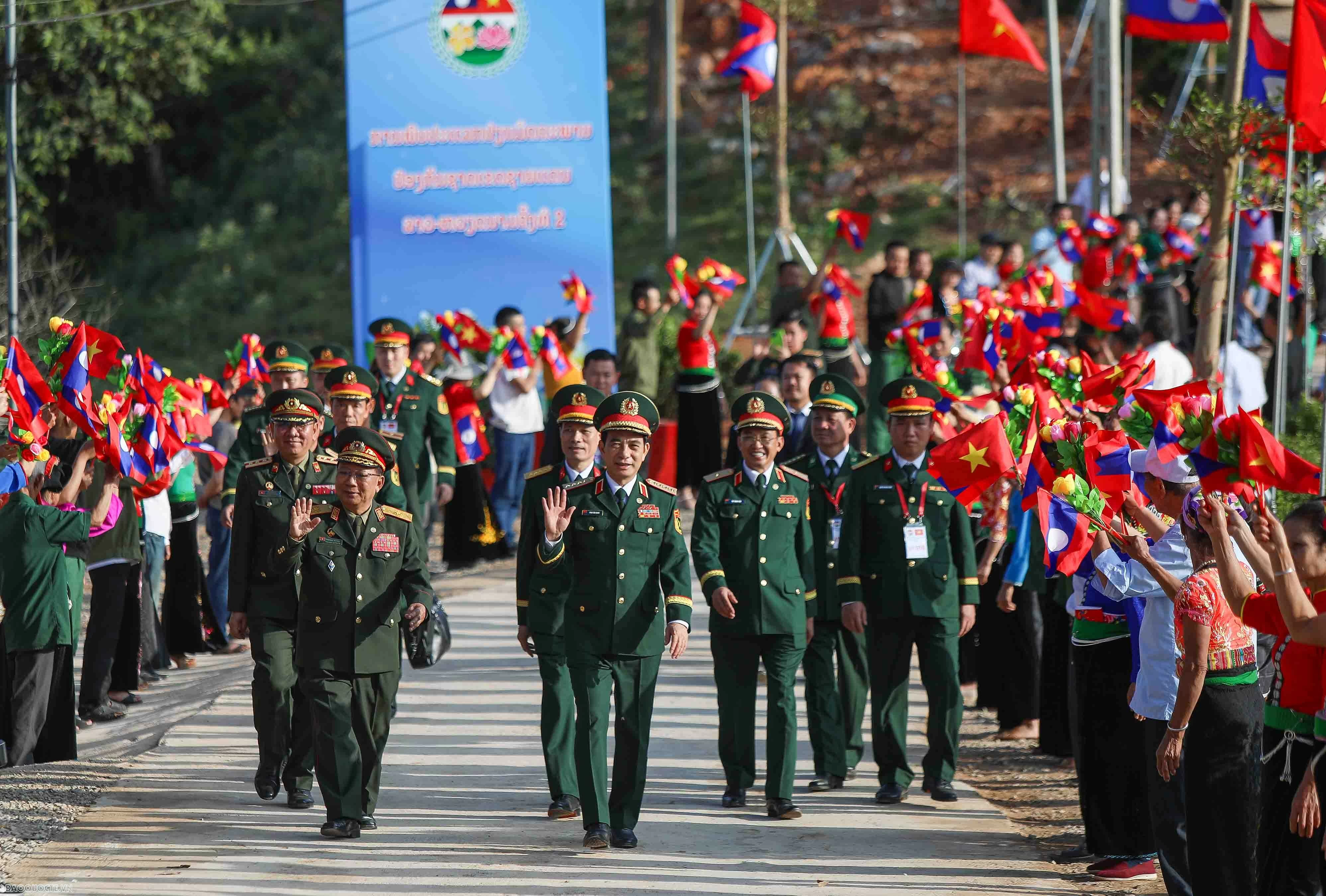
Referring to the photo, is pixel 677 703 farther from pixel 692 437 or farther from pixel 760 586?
pixel 692 437

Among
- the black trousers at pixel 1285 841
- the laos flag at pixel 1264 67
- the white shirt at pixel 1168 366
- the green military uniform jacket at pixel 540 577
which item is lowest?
the black trousers at pixel 1285 841

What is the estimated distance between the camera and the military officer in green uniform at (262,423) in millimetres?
9438

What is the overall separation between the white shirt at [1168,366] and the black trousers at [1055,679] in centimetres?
236

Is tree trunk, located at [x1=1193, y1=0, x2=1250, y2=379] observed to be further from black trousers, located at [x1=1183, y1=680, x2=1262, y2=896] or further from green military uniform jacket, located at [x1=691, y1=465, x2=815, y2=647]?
black trousers, located at [x1=1183, y1=680, x2=1262, y2=896]

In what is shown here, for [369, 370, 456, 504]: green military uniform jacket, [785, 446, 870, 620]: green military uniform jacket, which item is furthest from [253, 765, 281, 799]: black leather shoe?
[369, 370, 456, 504]: green military uniform jacket

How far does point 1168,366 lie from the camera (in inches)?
429

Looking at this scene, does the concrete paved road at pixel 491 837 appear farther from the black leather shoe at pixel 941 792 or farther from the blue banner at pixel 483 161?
the blue banner at pixel 483 161

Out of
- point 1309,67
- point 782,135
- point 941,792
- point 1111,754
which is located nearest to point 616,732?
point 941,792

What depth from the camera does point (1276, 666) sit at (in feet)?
16.9

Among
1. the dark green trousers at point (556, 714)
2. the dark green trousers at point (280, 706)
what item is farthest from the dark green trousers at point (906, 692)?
the dark green trousers at point (280, 706)

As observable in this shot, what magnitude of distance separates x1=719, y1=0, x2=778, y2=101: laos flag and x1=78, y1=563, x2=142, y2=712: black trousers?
10.6 metres

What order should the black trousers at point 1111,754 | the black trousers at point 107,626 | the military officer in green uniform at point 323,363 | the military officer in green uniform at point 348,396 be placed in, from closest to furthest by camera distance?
the black trousers at point 1111,754, the military officer in green uniform at point 348,396, the black trousers at point 107,626, the military officer in green uniform at point 323,363

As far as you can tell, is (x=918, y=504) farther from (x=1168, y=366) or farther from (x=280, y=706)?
(x=1168, y=366)

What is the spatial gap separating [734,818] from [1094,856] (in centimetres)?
154
